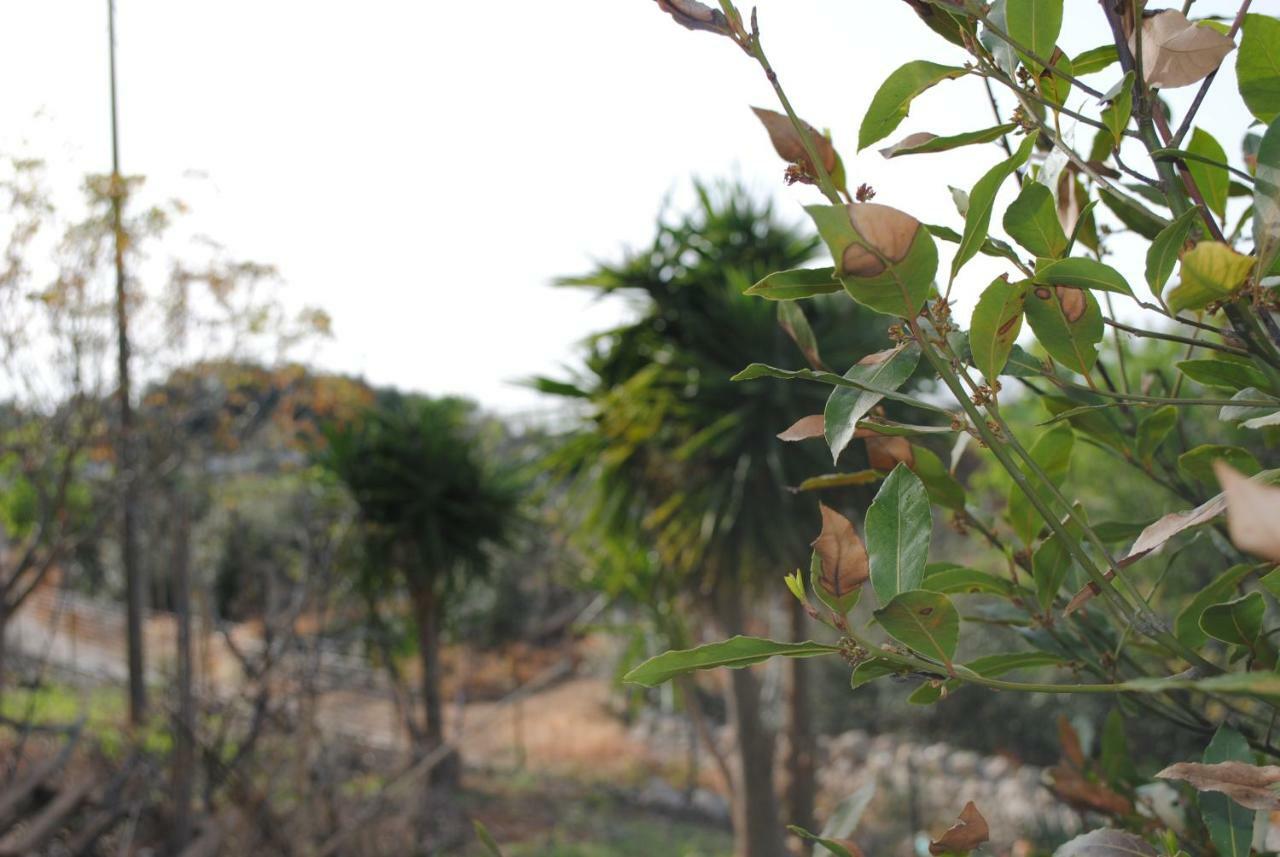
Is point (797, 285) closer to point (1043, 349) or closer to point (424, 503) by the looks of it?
point (1043, 349)

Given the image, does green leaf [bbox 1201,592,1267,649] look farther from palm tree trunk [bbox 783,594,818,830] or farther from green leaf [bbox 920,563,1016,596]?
palm tree trunk [bbox 783,594,818,830]

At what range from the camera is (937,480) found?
716 mm

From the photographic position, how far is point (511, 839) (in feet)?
25.3

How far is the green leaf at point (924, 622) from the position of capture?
470 mm

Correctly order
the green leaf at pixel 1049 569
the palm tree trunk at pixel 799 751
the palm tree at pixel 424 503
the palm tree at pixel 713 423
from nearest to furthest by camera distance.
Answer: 1. the green leaf at pixel 1049 569
2. the palm tree at pixel 713 423
3. the palm tree trunk at pixel 799 751
4. the palm tree at pixel 424 503

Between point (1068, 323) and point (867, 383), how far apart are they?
117 millimetres

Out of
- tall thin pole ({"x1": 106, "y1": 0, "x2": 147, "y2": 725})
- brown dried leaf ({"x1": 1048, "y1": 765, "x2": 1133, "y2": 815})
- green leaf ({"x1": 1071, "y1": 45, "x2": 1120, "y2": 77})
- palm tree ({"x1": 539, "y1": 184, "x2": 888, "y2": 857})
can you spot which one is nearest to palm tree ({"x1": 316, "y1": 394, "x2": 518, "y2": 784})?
tall thin pole ({"x1": 106, "y1": 0, "x2": 147, "y2": 725})

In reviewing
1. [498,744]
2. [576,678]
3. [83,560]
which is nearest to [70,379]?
[498,744]

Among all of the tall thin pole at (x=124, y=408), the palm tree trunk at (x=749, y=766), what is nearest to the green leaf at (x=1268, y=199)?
the palm tree trunk at (x=749, y=766)

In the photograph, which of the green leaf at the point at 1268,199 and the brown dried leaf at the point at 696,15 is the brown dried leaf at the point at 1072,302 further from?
the brown dried leaf at the point at 696,15

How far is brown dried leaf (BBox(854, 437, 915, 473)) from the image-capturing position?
0.68m

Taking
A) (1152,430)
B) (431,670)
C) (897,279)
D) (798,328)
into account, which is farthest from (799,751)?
(897,279)

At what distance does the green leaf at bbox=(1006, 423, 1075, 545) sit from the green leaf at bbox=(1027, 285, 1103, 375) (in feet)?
0.41

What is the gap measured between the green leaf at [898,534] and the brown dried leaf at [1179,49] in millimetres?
225
